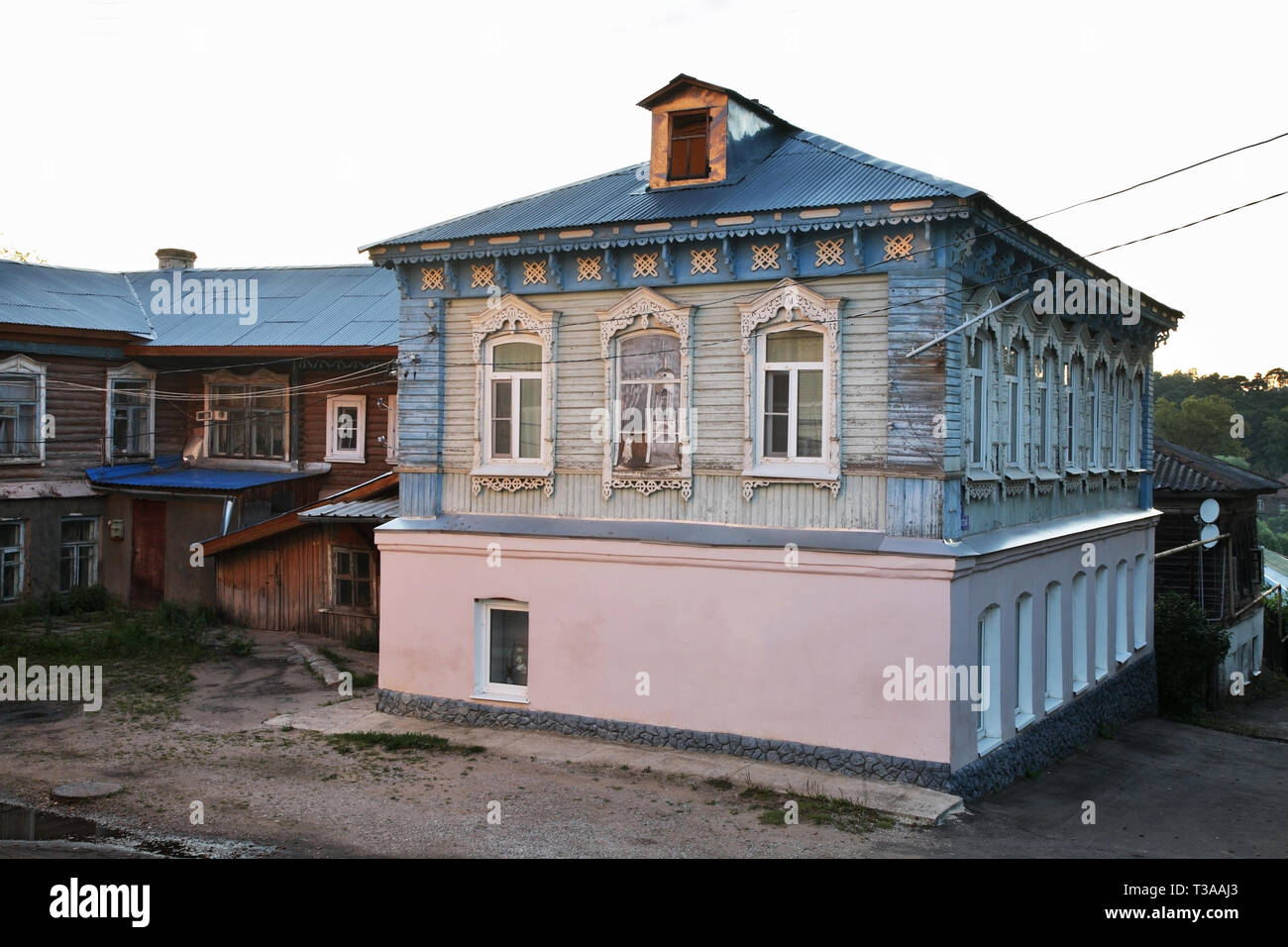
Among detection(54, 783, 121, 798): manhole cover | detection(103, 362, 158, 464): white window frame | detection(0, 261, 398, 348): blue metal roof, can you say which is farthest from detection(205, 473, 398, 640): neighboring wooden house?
detection(54, 783, 121, 798): manhole cover

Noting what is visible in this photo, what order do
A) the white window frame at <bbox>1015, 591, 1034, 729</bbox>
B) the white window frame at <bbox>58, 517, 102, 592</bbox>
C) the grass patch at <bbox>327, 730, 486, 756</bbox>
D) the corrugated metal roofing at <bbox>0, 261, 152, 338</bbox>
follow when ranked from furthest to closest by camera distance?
the white window frame at <bbox>58, 517, 102, 592</bbox> < the corrugated metal roofing at <bbox>0, 261, 152, 338</bbox> < the white window frame at <bbox>1015, 591, 1034, 729</bbox> < the grass patch at <bbox>327, 730, 486, 756</bbox>

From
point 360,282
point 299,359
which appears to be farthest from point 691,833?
point 360,282

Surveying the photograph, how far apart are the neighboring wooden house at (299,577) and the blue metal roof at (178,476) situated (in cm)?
124

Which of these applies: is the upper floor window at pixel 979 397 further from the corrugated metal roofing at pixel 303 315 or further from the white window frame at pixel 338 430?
the white window frame at pixel 338 430

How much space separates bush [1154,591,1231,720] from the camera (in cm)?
2216

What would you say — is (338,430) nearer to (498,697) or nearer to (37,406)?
(37,406)

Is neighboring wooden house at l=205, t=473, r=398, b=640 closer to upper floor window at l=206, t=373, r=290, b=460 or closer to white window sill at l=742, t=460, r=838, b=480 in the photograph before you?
upper floor window at l=206, t=373, r=290, b=460

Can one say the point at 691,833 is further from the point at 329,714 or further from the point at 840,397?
the point at 329,714

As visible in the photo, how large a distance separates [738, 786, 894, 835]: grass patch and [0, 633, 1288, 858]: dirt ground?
3.6 inches

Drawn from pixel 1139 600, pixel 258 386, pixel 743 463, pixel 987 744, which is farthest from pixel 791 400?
pixel 258 386

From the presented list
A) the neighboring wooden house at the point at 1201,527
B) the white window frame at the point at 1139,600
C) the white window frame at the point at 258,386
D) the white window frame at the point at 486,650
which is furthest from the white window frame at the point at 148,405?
the neighboring wooden house at the point at 1201,527

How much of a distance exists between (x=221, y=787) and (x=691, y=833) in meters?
5.34

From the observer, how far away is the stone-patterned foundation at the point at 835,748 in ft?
42.6

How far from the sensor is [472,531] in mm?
15836
